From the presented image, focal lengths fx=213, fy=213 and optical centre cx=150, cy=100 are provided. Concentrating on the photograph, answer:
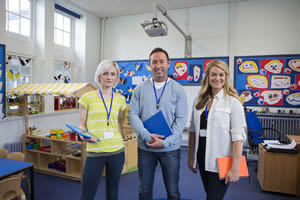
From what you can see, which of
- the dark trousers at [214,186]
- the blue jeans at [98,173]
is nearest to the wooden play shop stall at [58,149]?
the blue jeans at [98,173]

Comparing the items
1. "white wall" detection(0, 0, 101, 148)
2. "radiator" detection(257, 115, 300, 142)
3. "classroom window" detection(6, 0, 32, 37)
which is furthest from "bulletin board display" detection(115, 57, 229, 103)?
"classroom window" detection(6, 0, 32, 37)

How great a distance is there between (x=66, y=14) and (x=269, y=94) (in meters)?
5.33

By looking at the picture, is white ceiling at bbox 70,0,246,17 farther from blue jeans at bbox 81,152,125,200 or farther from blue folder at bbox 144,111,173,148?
blue jeans at bbox 81,152,125,200

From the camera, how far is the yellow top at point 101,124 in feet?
5.52

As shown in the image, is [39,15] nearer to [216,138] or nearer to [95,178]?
[95,178]

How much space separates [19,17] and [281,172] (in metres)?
5.37

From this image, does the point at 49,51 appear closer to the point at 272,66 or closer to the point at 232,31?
the point at 232,31

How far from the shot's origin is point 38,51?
467cm

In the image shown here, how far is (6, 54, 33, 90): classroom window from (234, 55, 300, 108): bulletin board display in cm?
469

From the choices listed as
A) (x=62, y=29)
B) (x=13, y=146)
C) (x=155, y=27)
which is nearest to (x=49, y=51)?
(x=62, y=29)

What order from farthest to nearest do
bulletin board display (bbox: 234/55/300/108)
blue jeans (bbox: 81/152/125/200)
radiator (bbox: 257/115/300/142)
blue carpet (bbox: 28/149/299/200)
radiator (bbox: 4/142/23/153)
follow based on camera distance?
1. bulletin board display (bbox: 234/55/300/108)
2. radiator (bbox: 257/115/300/142)
3. radiator (bbox: 4/142/23/153)
4. blue carpet (bbox: 28/149/299/200)
5. blue jeans (bbox: 81/152/125/200)

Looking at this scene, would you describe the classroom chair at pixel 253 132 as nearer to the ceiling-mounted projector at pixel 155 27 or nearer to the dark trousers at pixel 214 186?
the ceiling-mounted projector at pixel 155 27

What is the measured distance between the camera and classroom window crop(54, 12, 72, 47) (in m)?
5.24

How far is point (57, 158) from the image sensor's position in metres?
3.97
